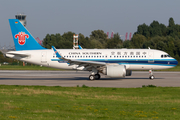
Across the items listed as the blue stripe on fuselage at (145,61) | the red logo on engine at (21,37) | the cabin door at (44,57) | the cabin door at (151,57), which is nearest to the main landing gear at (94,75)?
the blue stripe on fuselage at (145,61)

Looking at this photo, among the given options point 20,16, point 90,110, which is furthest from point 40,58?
point 20,16

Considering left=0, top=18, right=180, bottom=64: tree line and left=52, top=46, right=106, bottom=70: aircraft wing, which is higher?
left=0, top=18, right=180, bottom=64: tree line

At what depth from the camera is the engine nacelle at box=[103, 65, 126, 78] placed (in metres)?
28.9

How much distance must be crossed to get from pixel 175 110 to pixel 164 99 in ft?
11.2

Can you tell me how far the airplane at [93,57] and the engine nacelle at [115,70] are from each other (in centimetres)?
46

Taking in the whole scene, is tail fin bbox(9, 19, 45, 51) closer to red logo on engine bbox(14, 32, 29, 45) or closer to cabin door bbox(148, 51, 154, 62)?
red logo on engine bbox(14, 32, 29, 45)

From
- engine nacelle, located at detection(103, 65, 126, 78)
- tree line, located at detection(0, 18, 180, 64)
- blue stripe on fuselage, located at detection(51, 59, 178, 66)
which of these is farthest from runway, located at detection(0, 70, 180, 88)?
tree line, located at detection(0, 18, 180, 64)

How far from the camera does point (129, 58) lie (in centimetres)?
3147

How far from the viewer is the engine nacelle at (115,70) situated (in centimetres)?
2886

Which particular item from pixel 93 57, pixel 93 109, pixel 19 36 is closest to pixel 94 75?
pixel 93 57

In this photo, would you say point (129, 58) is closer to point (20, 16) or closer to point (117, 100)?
point (117, 100)

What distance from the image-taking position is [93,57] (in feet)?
105

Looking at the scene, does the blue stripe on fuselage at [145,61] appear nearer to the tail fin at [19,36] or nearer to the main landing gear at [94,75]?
the main landing gear at [94,75]

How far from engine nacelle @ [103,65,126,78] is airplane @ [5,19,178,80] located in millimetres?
456
